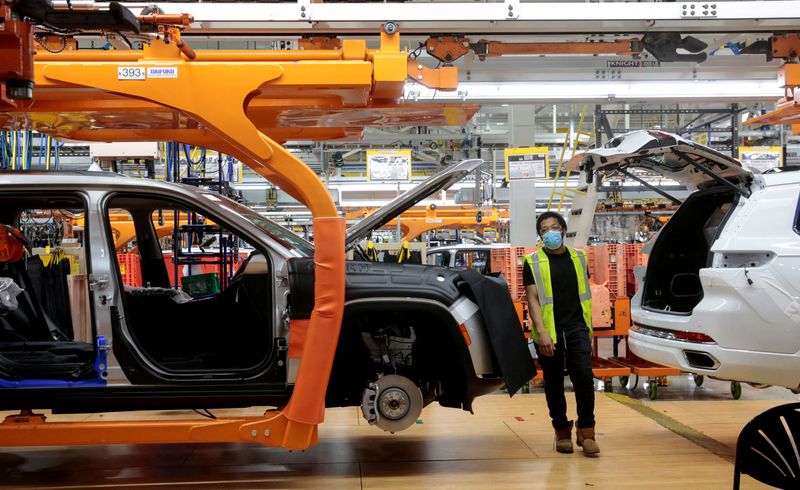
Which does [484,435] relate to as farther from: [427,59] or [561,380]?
[427,59]

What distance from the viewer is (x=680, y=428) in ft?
18.6

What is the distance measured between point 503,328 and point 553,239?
0.85 meters

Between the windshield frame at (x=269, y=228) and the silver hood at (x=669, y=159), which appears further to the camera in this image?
the silver hood at (x=669, y=159)

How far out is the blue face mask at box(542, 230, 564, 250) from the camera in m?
4.97

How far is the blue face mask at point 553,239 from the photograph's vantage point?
4969mm

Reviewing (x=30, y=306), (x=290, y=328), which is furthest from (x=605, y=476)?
(x=30, y=306)

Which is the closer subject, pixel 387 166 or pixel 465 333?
pixel 465 333

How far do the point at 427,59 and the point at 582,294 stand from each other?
10.6ft

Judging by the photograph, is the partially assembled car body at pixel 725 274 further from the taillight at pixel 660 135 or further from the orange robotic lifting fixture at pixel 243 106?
the orange robotic lifting fixture at pixel 243 106

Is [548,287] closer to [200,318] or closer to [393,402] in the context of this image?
[393,402]

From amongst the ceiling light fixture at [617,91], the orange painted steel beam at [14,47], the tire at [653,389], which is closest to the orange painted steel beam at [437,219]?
the tire at [653,389]

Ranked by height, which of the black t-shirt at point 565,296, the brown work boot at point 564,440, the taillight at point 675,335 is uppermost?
the black t-shirt at point 565,296

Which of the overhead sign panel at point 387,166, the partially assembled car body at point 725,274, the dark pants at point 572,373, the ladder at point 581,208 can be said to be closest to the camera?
the partially assembled car body at point 725,274

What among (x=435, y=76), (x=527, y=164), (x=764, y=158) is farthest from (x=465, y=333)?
(x=764, y=158)
